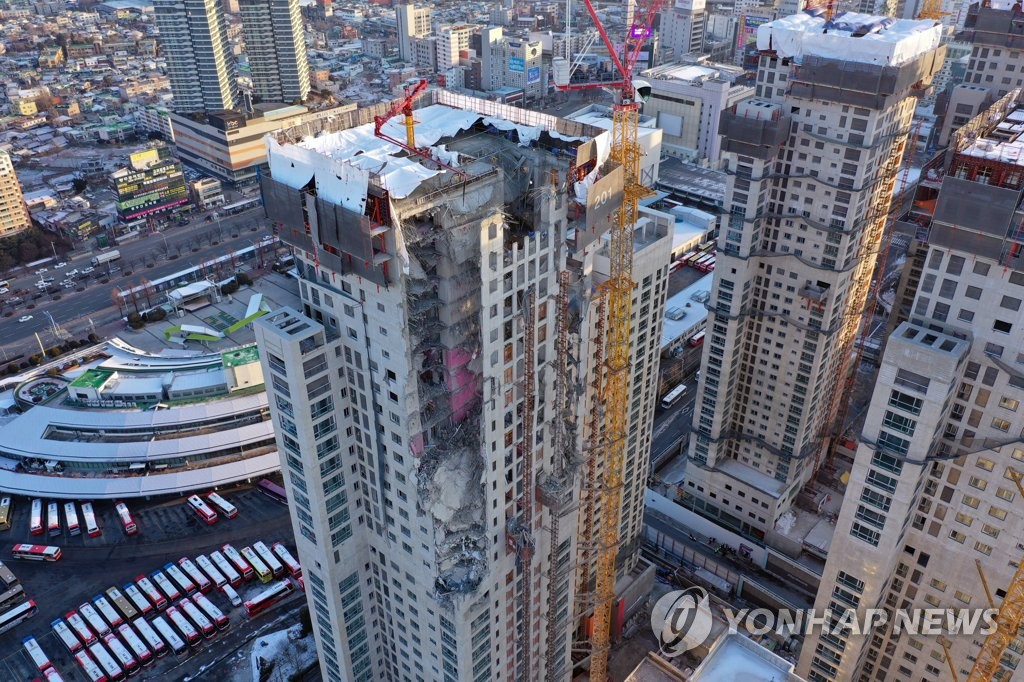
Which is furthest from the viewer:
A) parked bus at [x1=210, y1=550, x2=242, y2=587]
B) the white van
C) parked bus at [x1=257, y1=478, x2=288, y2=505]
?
parked bus at [x1=257, y1=478, x2=288, y2=505]

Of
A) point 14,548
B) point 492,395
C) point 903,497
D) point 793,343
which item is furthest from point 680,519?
point 14,548

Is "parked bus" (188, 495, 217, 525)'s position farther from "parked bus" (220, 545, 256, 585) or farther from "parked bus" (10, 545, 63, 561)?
"parked bus" (10, 545, 63, 561)

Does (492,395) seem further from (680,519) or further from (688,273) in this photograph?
(688,273)

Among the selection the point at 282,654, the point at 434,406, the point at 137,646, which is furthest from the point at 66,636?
the point at 434,406

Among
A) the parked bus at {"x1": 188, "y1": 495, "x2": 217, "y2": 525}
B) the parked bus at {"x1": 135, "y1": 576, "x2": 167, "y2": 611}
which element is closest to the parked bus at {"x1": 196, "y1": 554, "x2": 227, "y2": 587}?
the parked bus at {"x1": 135, "y1": 576, "x2": 167, "y2": 611}

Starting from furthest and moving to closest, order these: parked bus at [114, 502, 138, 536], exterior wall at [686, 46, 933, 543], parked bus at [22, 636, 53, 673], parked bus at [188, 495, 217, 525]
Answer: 1. parked bus at [188, 495, 217, 525]
2. parked bus at [114, 502, 138, 536]
3. parked bus at [22, 636, 53, 673]
4. exterior wall at [686, 46, 933, 543]

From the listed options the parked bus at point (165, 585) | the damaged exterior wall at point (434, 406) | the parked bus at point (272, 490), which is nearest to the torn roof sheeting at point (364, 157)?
the damaged exterior wall at point (434, 406)

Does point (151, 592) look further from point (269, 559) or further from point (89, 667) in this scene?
point (269, 559)

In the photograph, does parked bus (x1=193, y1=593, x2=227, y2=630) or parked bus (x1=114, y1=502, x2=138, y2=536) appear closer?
parked bus (x1=193, y1=593, x2=227, y2=630)

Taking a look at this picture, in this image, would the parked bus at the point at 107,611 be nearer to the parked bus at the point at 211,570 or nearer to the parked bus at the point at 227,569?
the parked bus at the point at 211,570
